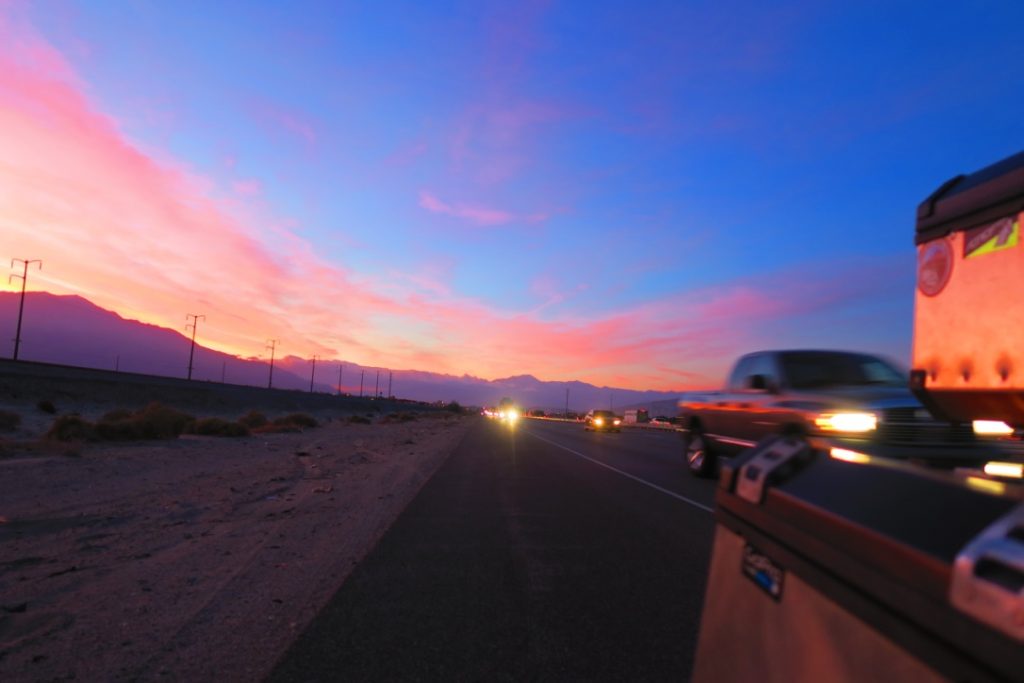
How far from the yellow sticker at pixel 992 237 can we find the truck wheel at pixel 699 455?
13.1 metres

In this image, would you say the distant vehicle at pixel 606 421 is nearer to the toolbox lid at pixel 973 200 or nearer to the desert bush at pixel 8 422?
the desert bush at pixel 8 422

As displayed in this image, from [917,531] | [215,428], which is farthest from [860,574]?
[215,428]

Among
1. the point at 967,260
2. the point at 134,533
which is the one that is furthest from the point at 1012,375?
the point at 134,533

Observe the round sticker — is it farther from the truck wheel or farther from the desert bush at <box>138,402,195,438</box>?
the desert bush at <box>138,402,195,438</box>

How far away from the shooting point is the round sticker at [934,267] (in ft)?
6.53

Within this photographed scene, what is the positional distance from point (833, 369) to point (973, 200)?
1062 cm

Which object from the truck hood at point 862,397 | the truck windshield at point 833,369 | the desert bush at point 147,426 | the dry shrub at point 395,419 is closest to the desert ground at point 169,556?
the desert bush at point 147,426

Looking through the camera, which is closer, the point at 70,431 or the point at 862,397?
the point at 862,397

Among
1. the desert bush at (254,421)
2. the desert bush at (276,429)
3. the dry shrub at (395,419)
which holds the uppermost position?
the desert bush at (254,421)

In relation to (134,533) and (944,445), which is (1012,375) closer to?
(944,445)

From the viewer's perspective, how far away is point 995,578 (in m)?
0.98

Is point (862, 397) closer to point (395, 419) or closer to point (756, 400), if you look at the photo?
point (756, 400)

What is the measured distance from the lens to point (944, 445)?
6000 mm

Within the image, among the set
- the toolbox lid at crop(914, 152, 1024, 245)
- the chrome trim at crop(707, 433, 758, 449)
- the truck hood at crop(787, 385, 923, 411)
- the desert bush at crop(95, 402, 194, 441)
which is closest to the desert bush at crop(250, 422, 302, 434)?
the desert bush at crop(95, 402, 194, 441)
